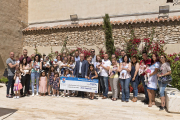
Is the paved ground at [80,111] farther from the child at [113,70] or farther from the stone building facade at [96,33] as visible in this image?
the stone building facade at [96,33]

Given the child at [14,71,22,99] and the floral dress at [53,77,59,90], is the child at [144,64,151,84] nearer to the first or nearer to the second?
the floral dress at [53,77,59,90]

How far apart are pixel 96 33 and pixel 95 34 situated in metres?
0.10

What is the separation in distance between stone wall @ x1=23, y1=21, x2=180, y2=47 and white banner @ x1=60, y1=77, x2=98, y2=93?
4.96 meters

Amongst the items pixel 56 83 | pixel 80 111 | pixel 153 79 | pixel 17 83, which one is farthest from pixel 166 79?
pixel 17 83

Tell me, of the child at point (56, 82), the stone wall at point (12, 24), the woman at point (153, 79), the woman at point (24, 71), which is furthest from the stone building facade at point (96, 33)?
the woman at point (24, 71)

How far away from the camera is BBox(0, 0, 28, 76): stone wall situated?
1066cm

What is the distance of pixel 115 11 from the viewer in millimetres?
10742

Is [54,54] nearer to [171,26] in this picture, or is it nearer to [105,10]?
[105,10]

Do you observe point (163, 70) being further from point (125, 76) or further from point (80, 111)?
point (80, 111)

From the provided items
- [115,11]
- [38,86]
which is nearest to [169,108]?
[38,86]

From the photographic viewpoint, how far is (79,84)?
5.86 m

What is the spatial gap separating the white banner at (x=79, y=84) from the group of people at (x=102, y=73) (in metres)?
0.17

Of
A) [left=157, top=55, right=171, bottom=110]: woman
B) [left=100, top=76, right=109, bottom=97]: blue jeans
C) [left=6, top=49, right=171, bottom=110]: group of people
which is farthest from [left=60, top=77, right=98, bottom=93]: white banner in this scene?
[left=157, top=55, right=171, bottom=110]: woman

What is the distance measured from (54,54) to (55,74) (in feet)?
17.3
